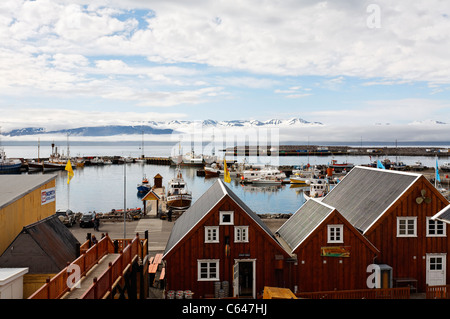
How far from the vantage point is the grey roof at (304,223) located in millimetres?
20422

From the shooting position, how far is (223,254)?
1988cm

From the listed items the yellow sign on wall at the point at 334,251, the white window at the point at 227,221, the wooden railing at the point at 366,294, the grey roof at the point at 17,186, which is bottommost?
the wooden railing at the point at 366,294

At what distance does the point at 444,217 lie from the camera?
57.5ft

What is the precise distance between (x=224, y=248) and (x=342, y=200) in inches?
413

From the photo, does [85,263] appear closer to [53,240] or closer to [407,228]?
[53,240]

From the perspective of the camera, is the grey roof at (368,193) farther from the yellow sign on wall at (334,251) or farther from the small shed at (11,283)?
the small shed at (11,283)

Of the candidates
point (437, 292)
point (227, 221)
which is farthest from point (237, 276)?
point (437, 292)

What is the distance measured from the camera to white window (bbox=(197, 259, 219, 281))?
778 inches

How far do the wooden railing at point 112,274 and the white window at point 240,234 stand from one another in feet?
17.4

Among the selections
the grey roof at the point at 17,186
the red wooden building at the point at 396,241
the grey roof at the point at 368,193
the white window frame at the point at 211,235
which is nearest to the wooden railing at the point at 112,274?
the white window frame at the point at 211,235

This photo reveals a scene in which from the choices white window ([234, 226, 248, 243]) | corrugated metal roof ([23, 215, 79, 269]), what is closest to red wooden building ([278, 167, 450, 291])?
white window ([234, 226, 248, 243])

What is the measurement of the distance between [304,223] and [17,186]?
15794 mm
